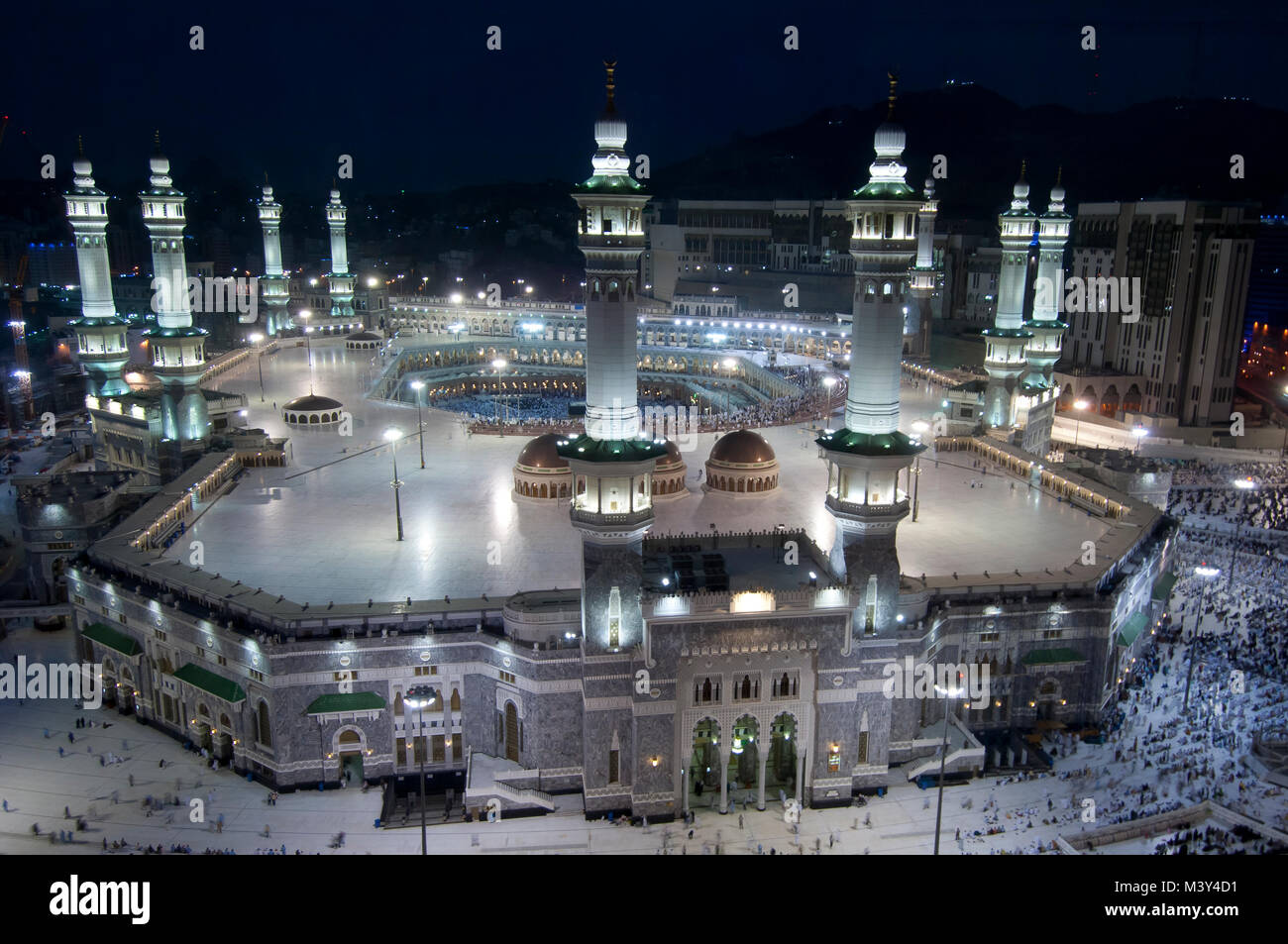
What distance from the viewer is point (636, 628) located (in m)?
25.9

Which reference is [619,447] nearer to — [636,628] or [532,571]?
[636,628]

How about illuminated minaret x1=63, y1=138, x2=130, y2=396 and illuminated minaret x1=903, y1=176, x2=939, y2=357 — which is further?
illuminated minaret x1=903, y1=176, x2=939, y2=357

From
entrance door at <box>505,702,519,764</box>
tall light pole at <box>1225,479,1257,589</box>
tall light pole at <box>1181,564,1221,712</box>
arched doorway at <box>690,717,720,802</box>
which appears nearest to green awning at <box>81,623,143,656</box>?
entrance door at <box>505,702,519,764</box>

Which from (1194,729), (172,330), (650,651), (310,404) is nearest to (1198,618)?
(1194,729)

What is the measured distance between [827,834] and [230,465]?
30.7 meters

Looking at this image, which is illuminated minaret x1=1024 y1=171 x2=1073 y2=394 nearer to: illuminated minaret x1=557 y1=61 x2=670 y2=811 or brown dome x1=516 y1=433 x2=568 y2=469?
brown dome x1=516 y1=433 x2=568 y2=469

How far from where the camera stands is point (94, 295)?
4872 centimetres

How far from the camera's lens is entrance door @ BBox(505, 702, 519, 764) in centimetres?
2742

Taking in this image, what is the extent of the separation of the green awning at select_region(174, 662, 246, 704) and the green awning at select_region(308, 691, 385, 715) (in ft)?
8.03

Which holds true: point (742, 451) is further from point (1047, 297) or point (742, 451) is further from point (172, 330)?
point (172, 330)

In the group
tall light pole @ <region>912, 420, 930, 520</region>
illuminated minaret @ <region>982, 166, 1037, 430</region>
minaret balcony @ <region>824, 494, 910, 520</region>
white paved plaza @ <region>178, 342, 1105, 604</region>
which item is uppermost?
illuminated minaret @ <region>982, 166, 1037, 430</region>

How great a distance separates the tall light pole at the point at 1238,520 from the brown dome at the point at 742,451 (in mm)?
20399

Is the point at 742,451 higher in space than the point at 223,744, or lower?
higher

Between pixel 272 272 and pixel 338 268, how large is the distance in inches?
211
